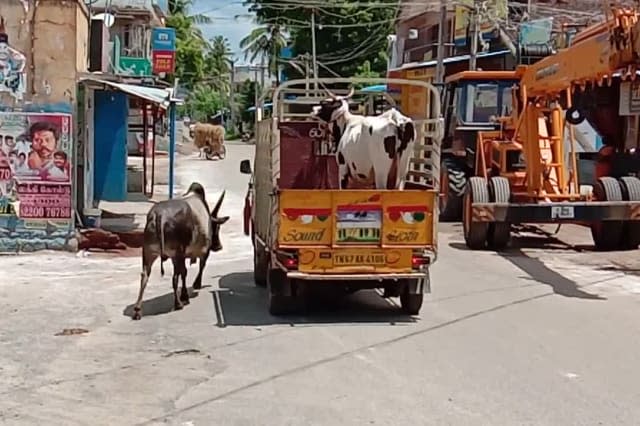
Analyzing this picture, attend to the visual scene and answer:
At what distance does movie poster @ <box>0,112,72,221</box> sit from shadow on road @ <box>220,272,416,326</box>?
411 centimetres

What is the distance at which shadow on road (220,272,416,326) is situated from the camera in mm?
10891

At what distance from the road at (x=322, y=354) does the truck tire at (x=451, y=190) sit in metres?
6.74

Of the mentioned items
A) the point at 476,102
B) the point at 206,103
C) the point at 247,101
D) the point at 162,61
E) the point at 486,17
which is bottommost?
the point at 476,102

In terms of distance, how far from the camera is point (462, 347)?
9516 mm

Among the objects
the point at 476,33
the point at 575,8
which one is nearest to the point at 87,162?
the point at 476,33

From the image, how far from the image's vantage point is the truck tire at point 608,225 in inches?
682

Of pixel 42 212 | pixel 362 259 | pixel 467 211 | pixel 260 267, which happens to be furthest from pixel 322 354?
pixel 467 211

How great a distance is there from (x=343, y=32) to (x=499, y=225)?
4814cm

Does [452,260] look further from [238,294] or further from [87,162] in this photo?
[87,162]

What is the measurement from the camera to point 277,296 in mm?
11062

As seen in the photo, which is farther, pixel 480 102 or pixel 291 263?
pixel 480 102

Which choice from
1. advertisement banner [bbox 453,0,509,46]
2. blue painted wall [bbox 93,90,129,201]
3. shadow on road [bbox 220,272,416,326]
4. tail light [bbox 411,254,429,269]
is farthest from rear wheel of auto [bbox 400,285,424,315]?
advertisement banner [bbox 453,0,509,46]

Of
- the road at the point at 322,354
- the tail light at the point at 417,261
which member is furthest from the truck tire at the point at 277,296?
the tail light at the point at 417,261

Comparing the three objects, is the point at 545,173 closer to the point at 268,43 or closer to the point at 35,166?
the point at 35,166
